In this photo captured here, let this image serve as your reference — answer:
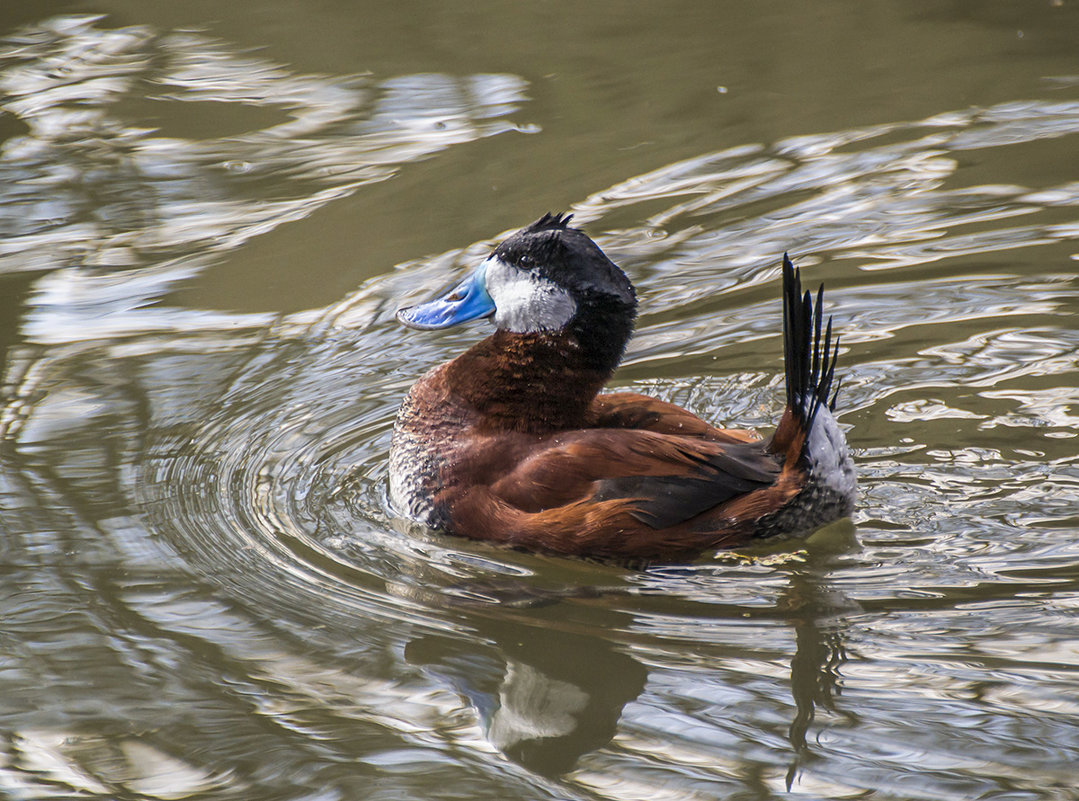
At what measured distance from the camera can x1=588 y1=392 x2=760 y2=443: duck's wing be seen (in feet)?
12.1

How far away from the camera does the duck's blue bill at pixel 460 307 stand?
3920 mm

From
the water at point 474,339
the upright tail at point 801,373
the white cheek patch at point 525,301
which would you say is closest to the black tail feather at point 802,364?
the upright tail at point 801,373

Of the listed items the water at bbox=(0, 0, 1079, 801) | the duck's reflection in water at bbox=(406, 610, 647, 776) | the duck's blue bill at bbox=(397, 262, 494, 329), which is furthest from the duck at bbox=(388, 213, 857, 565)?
the duck's reflection in water at bbox=(406, 610, 647, 776)

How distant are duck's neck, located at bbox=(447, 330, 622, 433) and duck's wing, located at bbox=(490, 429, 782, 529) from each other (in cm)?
19

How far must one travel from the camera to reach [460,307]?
3.96m

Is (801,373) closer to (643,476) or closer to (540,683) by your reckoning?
(643,476)

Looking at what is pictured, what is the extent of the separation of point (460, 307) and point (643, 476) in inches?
33.8

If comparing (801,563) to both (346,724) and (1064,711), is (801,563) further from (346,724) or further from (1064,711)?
(346,724)

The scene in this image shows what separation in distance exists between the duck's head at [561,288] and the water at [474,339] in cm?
69

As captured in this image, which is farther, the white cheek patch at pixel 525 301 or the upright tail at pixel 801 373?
the white cheek patch at pixel 525 301

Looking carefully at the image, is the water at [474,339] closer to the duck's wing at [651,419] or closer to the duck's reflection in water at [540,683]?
the duck's reflection in water at [540,683]

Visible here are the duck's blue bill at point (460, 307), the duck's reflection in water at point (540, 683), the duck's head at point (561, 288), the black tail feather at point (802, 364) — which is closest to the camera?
the duck's reflection in water at point (540, 683)

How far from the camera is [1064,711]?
2.83 m

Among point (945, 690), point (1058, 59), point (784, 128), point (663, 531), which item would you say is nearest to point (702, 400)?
point (663, 531)
